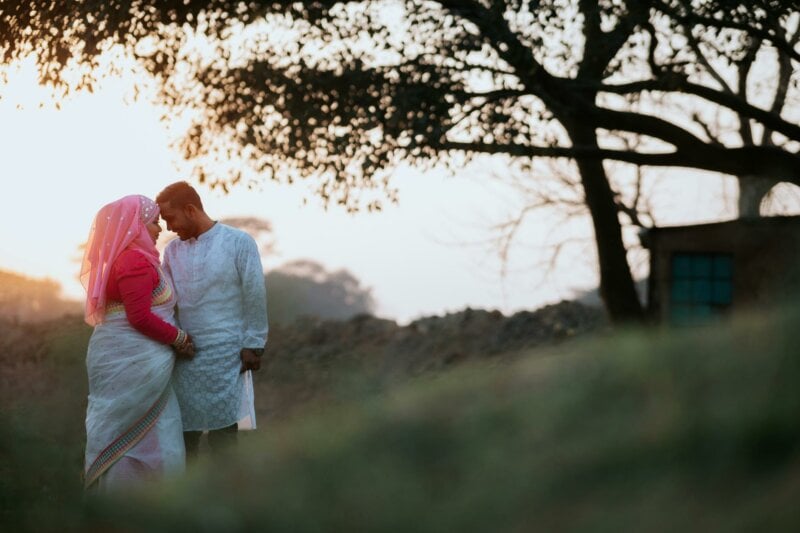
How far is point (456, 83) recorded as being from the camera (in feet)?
38.4

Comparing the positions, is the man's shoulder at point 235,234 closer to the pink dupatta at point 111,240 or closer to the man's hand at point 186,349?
the pink dupatta at point 111,240

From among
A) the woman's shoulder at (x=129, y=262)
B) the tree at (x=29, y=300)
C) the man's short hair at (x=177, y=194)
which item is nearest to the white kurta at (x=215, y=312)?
the man's short hair at (x=177, y=194)

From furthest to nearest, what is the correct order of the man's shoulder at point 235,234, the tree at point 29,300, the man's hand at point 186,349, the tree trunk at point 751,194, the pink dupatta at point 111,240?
1. the tree at point 29,300
2. the tree trunk at point 751,194
3. the man's shoulder at point 235,234
4. the man's hand at point 186,349
5. the pink dupatta at point 111,240

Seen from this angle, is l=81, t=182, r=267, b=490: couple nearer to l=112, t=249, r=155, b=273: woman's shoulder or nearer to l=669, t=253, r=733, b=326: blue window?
l=112, t=249, r=155, b=273: woman's shoulder

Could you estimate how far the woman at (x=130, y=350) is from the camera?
6316mm

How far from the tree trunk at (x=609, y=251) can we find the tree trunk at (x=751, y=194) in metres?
4.00

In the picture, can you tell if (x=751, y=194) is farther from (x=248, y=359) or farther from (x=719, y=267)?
(x=248, y=359)

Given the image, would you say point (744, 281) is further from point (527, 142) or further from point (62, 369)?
point (62, 369)

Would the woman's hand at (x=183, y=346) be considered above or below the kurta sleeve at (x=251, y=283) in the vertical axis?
below

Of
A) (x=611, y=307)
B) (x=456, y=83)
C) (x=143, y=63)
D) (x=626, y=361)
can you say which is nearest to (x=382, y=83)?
(x=456, y=83)

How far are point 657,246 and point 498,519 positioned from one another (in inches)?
538

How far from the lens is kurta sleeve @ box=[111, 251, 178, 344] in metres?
6.29

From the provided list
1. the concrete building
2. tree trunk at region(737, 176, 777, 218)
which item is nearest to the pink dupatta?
the concrete building

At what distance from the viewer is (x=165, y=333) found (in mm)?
6434
